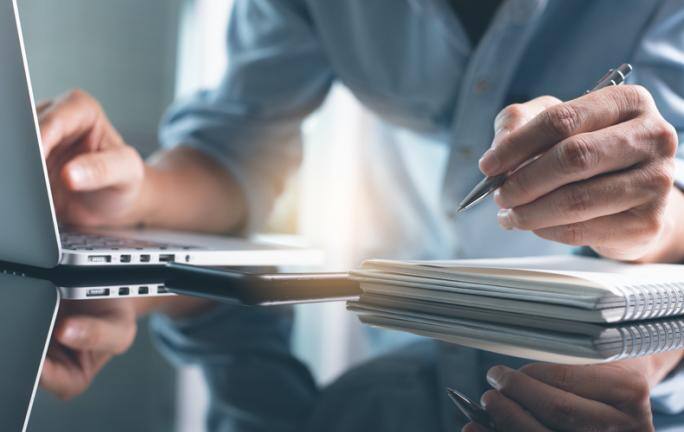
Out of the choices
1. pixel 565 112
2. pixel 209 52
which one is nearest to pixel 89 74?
pixel 209 52

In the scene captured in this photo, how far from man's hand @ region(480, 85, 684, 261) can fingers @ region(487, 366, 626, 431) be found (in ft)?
0.66

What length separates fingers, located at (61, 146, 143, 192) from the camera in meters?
0.75

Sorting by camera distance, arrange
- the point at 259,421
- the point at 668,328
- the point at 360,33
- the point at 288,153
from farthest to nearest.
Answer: the point at 288,153
the point at 360,33
the point at 668,328
the point at 259,421

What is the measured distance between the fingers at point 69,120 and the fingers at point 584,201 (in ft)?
1.73

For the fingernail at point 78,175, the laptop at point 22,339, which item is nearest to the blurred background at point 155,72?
the fingernail at point 78,175

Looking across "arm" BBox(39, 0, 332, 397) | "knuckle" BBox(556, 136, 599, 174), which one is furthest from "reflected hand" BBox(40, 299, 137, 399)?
"knuckle" BBox(556, 136, 599, 174)

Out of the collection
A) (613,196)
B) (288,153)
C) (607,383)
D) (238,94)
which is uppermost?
(238,94)

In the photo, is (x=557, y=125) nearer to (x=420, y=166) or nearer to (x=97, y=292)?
(x=97, y=292)

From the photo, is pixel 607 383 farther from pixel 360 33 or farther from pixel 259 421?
pixel 360 33

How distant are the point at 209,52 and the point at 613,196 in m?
2.96

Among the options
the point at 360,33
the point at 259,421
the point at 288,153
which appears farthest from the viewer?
the point at 288,153

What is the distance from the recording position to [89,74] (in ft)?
10.2

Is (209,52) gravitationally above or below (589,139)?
above

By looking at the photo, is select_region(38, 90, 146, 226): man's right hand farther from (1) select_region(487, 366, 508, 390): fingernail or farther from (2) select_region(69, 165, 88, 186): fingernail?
(1) select_region(487, 366, 508, 390): fingernail
